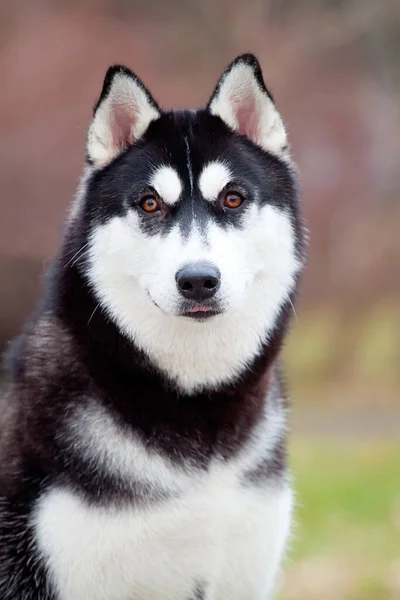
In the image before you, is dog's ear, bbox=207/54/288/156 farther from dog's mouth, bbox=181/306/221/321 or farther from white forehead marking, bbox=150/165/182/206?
dog's mouth, bbox=181/306/221/321

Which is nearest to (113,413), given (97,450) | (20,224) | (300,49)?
(97,450)

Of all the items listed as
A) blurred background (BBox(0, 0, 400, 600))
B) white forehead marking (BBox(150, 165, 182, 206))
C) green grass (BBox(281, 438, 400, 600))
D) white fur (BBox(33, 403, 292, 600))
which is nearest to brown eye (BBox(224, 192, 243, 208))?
white forehead marking (BBox(150, 165, 182, 206))

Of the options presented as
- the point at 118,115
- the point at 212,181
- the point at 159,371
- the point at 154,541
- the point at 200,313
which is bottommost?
the point at 154,541

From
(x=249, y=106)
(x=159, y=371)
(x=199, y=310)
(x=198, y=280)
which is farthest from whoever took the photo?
(x=249, y=106)

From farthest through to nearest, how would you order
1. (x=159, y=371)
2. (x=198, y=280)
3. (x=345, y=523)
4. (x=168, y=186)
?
(x=345, y=523) < (x=159, y=371) < (x=168, y=186) < (x=198, y=280)

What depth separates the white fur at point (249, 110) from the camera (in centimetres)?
399

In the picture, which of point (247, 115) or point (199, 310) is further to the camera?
point (247, 115)

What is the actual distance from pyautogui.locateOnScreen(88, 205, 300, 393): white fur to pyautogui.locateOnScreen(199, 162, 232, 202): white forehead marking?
0.14m

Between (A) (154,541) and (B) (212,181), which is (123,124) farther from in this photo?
(A) (154,541)

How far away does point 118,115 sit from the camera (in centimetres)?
399

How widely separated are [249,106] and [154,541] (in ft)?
5.49

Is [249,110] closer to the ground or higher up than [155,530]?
higher up

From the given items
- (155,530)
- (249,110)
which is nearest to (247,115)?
(249,110)

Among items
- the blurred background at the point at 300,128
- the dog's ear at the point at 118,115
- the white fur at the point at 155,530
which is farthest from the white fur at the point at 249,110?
the blurred background at the point at 300,128
